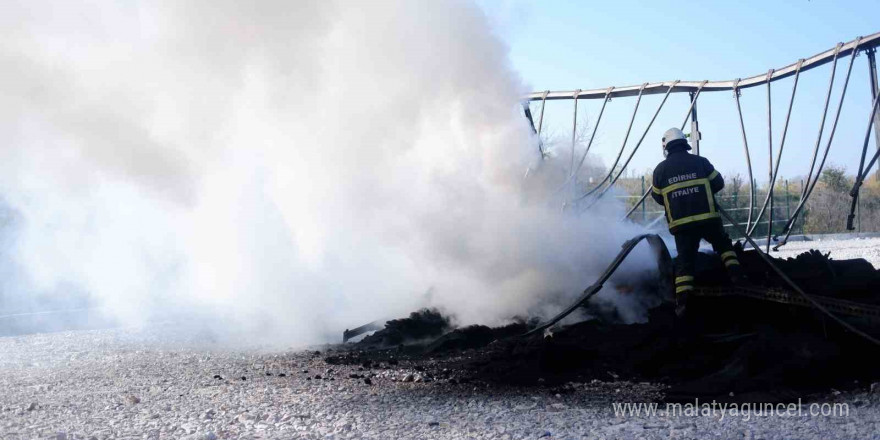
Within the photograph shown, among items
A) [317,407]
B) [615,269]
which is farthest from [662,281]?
[317,407]

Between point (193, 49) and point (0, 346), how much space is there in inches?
188

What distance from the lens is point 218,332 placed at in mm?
10461

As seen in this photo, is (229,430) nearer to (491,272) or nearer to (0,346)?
(491,272)

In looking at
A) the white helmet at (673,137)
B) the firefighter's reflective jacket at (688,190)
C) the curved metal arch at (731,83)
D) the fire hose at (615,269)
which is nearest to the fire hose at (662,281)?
A: the fire hose at (615,269)

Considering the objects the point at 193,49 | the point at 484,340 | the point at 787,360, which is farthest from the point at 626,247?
the point at 193,49

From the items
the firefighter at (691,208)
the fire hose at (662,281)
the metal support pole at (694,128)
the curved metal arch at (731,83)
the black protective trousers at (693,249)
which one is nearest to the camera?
the fire hose at (662,281)

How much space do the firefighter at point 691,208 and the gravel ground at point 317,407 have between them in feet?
6.32

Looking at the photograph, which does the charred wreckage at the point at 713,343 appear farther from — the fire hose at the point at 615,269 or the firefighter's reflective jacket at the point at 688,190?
the firefighter's reflective jacket at the point at 688,190

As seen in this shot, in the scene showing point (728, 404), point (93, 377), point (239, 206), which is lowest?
point (728, 404)

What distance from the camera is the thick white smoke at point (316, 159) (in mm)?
9781

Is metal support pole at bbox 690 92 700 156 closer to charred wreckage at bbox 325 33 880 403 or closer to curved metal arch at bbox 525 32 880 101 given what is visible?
curved metal arch at bbox 525 32 880 101

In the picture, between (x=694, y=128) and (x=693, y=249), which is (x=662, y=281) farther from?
(x=694, y=128)

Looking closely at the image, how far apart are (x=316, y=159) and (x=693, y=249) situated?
19.7 feet

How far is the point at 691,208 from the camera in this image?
751 centimetres
